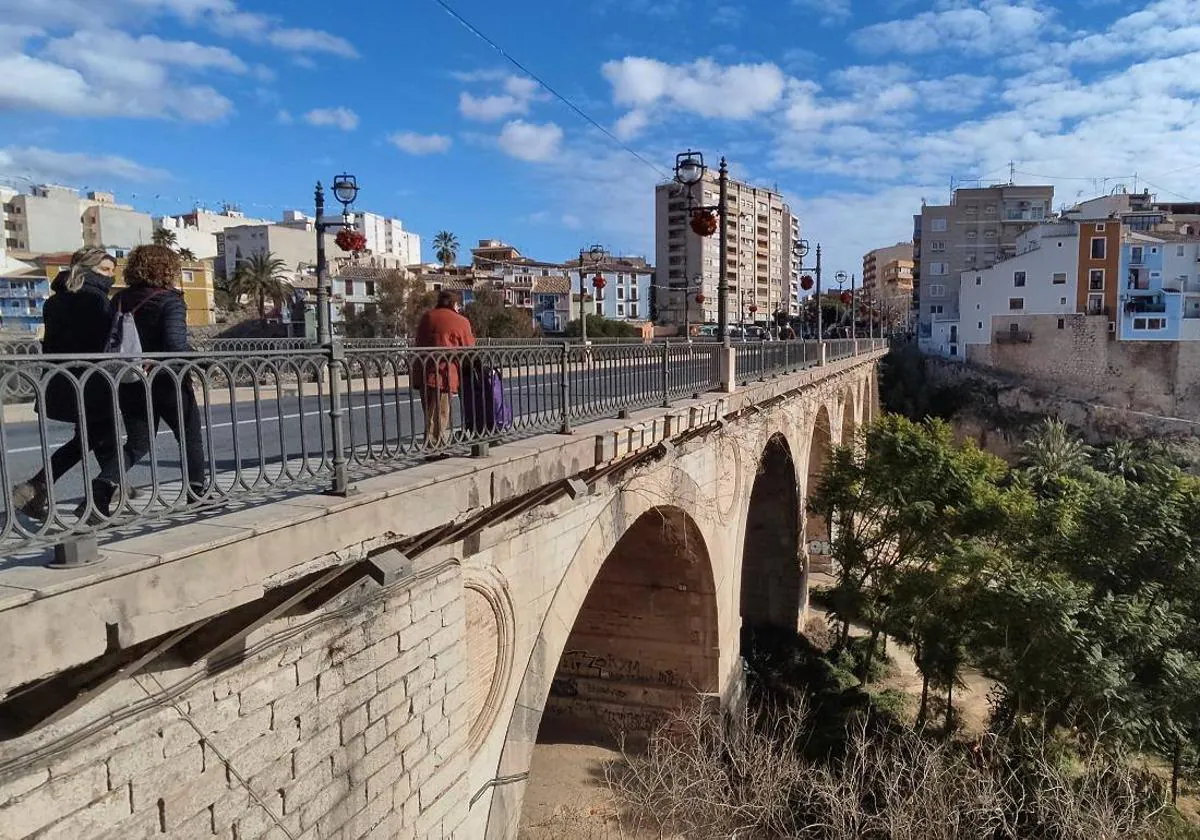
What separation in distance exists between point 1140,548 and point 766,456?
665cm

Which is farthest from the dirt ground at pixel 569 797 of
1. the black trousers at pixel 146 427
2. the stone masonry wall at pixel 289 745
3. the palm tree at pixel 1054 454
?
the palm tree at pixel 1054 454

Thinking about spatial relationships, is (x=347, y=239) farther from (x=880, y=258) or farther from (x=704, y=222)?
(x=880, y=258)

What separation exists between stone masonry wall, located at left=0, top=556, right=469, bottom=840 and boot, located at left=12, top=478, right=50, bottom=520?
119 cm

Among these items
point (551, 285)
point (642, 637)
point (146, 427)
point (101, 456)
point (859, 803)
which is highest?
point (551, 285)

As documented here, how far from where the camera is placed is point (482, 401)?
5184 millimetres

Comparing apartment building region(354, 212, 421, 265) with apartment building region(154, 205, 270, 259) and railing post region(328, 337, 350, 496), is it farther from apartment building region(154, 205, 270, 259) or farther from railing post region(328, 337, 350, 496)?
railing post region(328, 337, 350, 496)

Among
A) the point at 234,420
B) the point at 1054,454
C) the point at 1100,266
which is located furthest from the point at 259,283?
the point at 1100,266

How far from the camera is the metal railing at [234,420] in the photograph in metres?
2.77

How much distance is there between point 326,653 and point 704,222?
7.55 m

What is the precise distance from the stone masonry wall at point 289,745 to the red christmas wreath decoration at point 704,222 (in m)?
6.31

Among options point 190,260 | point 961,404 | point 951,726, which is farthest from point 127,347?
point 961,404

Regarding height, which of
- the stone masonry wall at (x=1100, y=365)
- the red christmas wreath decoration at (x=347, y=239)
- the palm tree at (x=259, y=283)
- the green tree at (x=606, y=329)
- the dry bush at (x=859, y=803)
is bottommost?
the dry bush at (x=859, y=803)

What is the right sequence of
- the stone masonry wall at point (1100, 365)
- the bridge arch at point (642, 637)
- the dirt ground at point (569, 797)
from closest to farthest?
the dirt ground at point (569, 797), the bridge arch at point (642, 637), the stone masonry wall at point (1100, 365)

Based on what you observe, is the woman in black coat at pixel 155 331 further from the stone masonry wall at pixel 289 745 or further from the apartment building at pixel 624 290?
the apartment building at pixel 624 290
